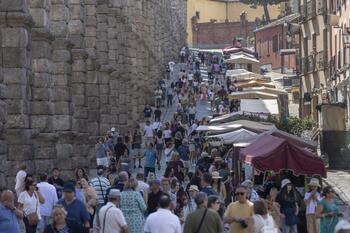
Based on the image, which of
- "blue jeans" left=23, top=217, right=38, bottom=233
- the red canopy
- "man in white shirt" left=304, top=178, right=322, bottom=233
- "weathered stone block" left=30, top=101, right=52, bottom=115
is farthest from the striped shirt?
"weathered stone block" left=30, top=101, right=52, bottom=115

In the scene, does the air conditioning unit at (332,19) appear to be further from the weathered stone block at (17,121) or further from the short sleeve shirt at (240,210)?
the short sleeve shirt at (240,210)

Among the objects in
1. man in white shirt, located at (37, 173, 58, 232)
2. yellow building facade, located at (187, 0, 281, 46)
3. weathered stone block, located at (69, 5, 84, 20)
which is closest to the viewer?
man in white shirt, located at (37, 173, 58, 232)

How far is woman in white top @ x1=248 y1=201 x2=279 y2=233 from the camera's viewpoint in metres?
15.6

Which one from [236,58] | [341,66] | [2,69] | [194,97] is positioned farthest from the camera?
[236,58]

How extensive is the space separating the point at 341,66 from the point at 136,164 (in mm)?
9559

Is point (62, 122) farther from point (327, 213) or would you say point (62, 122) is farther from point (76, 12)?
point (327, 213)

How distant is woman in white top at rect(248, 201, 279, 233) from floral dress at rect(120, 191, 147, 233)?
81.7 inches

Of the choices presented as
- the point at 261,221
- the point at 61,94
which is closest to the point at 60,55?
the point at 61,94

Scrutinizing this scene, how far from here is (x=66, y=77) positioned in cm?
3048

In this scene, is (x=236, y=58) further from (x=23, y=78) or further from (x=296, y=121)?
(x=23, y=78)

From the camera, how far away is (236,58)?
69.2 metres

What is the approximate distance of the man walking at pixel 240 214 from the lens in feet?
51.4

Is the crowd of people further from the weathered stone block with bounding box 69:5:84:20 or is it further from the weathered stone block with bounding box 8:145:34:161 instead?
the weathered stone block with bounding box 69:5:84:20

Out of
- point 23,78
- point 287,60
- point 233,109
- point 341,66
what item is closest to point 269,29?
point 287,60
